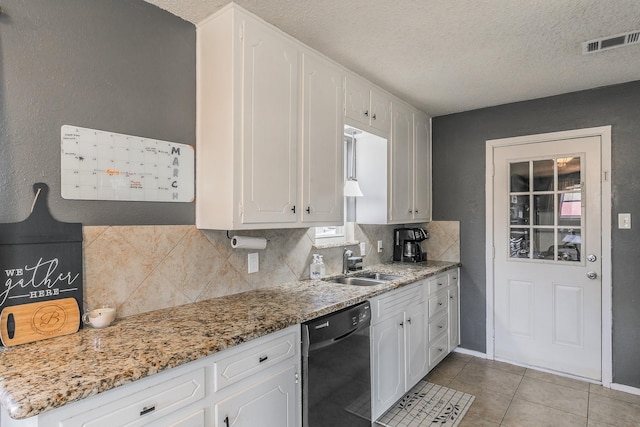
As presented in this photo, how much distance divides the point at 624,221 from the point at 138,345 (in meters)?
3.46

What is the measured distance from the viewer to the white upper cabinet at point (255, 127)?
70.4 inches

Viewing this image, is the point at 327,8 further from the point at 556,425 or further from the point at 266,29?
the point at 556,425

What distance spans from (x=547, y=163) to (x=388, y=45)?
197cm

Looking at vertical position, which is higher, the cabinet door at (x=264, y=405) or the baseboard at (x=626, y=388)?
the cabinet door at (x=264, y=405)

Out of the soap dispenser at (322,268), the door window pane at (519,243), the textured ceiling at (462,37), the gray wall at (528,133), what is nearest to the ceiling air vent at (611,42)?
the textured ceiling at (462,37)

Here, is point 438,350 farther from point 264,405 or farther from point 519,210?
point 264,405

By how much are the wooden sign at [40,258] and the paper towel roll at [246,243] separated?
28.5 inches

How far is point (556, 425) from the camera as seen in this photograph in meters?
2.38

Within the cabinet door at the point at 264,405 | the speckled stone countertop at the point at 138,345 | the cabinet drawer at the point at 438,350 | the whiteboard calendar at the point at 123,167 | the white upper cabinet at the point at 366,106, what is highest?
the white upper cabinet at the point at 366,106

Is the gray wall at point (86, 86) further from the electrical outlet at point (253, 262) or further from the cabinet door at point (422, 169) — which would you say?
the cabinet door at point (422, 169)

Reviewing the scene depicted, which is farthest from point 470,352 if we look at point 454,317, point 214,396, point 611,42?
point 214,396

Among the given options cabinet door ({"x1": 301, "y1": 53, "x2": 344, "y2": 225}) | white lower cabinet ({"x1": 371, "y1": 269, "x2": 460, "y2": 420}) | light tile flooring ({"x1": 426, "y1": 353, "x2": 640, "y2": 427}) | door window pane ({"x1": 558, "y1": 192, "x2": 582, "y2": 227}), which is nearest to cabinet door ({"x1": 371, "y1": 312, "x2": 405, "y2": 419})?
white lower cabinet ({"x1": 371, "y1": 269, "x2": 460, "y2": 420})

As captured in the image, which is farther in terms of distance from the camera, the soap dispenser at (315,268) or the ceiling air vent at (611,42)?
the soap dispenser at (315,268)

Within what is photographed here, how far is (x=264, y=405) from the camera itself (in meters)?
1.53
